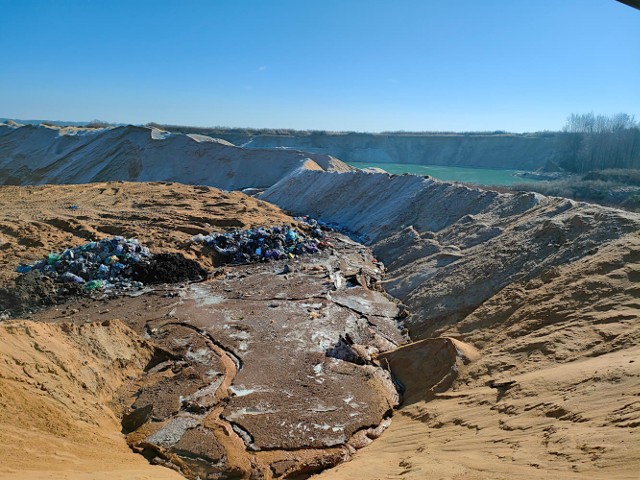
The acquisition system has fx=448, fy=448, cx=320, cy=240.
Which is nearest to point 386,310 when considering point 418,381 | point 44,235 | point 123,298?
point 418,381

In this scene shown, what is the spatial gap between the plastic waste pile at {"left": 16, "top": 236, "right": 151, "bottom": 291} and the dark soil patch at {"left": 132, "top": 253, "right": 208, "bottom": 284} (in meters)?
0.24

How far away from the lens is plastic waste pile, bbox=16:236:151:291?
34.5 ft

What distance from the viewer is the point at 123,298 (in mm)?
10234

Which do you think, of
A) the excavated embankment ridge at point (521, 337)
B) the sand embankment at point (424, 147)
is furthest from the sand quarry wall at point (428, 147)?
the excavated embankment ridge at point (521, 337)

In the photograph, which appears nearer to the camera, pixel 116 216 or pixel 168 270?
pixel 168 270

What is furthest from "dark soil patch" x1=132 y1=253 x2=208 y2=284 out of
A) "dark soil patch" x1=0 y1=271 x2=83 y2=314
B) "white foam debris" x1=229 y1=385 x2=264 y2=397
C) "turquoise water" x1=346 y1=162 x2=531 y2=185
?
"turquoise water" x1=346 y1=162 x2=531 y2=185

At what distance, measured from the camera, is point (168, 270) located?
37.7 ft

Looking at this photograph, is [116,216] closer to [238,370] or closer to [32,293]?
[32,293]

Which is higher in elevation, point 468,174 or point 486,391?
point 468,174

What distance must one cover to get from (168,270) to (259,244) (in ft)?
10.6

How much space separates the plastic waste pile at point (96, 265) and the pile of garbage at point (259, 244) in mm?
2257

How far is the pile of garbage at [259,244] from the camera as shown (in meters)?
13.4

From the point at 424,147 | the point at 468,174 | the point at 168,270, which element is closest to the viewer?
the point at 168,270

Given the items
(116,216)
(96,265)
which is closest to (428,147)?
(116,216)
